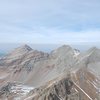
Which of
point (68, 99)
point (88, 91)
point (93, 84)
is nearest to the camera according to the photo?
point (68, 99)

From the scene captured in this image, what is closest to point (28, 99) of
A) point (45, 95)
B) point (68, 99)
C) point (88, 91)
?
point (45, 95)

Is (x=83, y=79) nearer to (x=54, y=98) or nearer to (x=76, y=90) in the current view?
(x=76, y=90)

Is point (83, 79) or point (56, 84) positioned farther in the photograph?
point (83, 79)

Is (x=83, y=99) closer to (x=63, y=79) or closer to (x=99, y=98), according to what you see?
(x=99, y=98)

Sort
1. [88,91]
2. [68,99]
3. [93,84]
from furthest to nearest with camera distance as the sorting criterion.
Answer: [93,84] < [88,91] < [68,99]

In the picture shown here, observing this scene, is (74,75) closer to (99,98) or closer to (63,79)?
(63,79)

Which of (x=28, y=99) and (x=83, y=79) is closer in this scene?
(x=28, y=99)

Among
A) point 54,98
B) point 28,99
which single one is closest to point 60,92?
point 54,98

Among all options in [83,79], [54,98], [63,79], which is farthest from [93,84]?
[54,98]
